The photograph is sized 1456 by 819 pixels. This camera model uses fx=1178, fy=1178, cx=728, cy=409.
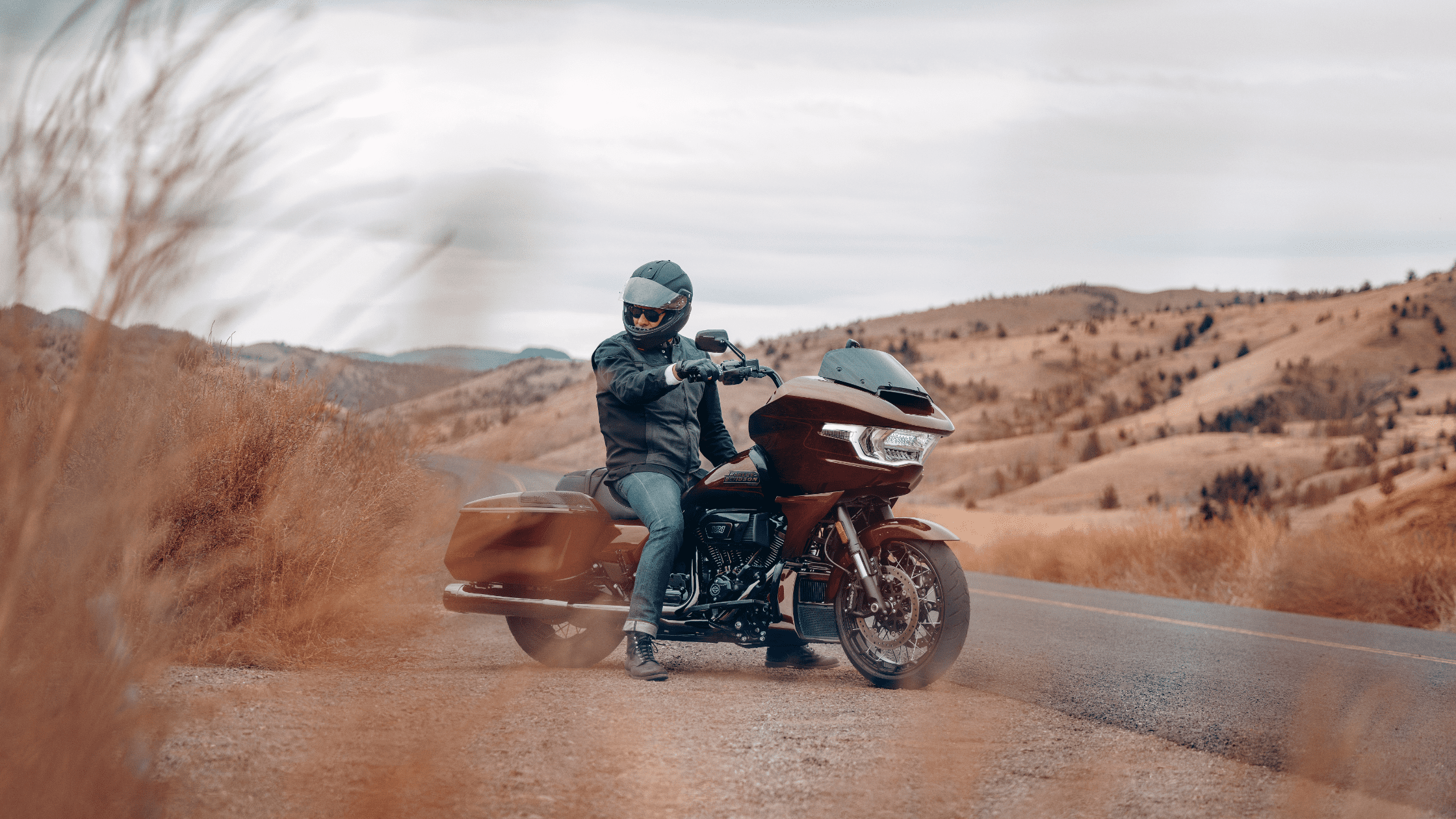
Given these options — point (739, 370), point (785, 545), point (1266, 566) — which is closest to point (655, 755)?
point (785, 545)

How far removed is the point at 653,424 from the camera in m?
6.28

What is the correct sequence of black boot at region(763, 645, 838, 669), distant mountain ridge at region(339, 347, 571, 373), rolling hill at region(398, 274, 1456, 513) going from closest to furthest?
distant mountain ridge at region(339, 347, 571, 373) → black boot at region(763, 645, 838, 669) → rolling hill at region(398, 274, 1456, 513)

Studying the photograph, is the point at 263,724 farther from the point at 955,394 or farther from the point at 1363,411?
the point at 955,394

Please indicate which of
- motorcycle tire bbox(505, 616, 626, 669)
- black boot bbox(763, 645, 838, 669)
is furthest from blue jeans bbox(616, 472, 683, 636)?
black boot bbox(763, 645, 838, 669)

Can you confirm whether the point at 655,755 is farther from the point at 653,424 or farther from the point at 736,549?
the point at 653,424

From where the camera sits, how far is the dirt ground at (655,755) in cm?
301

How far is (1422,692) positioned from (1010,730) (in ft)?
10.4

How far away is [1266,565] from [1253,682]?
25.8 feet

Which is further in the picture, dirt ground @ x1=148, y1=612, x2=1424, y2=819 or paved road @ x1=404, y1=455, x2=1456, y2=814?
paved road @ x1=404, y1=455, x2=1456, y2=814

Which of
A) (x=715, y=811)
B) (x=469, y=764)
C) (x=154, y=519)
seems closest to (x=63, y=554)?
(x=469, y=764)

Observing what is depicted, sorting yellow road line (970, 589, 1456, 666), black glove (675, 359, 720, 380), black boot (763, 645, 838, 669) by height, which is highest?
black glove (675, 359, 720, 380)

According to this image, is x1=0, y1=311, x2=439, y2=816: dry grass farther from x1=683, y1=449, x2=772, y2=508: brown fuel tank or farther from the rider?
x1=683, y1=449, x2=772, y2=508: brown fuel tank

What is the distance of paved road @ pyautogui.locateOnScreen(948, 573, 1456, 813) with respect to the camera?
190 inches

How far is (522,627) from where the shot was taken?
22.6ft
